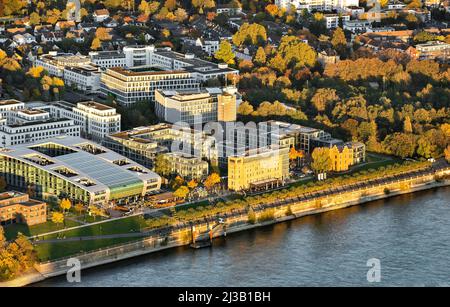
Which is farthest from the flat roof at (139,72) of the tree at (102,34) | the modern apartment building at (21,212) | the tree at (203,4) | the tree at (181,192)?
the tree at (203,4)

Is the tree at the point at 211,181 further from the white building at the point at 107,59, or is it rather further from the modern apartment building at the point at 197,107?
the white building at the point at 107,59

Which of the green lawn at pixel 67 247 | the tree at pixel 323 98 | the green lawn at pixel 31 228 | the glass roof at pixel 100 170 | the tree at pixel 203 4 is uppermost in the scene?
the glass roof at pixel 100 170

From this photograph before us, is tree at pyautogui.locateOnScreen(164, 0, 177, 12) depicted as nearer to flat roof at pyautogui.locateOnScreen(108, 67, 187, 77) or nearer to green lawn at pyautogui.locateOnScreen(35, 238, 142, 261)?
flat roof at pyautogui.locateOnScreen(108, 67, 187, 77)

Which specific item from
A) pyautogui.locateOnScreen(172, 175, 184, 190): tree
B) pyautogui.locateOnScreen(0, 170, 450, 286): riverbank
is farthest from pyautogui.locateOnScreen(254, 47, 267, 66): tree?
pyautogui.locateOnScreen(172, 175, 184, 190): tree

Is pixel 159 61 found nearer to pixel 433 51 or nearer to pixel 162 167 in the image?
pixel 433 51

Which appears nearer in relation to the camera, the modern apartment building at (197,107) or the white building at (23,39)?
the modern apartment building at (197,107)

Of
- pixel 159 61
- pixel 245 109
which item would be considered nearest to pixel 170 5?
pixel 159 61
